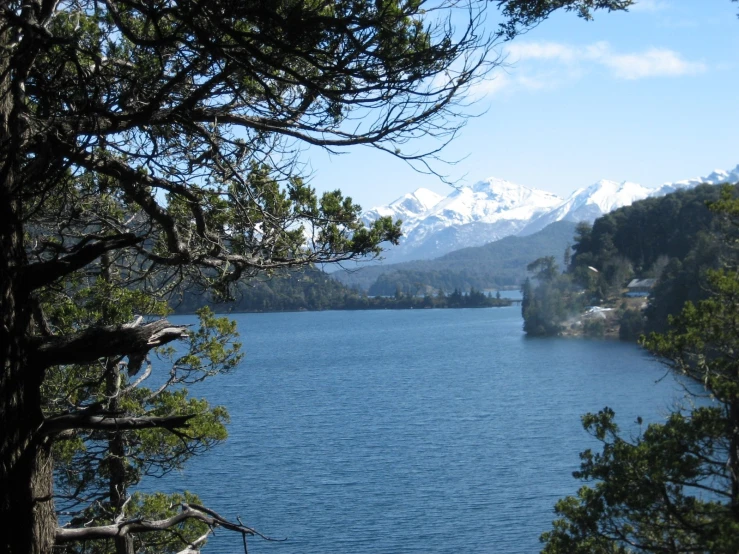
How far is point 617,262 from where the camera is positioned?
64.5 meters

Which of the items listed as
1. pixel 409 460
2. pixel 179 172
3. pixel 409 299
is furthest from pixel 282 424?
pixel 409 299

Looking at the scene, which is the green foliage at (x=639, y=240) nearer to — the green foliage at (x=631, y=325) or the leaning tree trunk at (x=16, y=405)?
the green foliage at (x=631, y=325)

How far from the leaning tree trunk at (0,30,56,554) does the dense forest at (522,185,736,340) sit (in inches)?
2042

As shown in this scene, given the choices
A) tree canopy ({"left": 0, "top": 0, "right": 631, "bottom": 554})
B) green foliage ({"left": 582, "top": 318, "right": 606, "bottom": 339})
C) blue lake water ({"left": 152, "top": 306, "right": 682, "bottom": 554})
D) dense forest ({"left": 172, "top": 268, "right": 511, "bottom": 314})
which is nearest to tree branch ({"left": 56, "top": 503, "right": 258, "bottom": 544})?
tree canopy ({"left": 0, "top": 0, "right": 631, "bottom": 554})

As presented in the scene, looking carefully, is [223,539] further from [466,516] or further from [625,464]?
[625,464]

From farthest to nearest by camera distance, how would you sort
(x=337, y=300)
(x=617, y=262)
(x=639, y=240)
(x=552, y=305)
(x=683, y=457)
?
(x=337, y=300), (x=617, y=262), (x=639, y=240), (x=552, y=305), (x=683, y=457)

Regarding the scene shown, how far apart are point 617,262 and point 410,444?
4388cm

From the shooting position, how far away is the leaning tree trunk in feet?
8.32

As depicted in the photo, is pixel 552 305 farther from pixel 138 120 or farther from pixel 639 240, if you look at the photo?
pixel 138 120

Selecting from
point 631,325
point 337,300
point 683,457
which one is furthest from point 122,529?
point 337,300

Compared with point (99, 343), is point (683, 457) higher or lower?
lower

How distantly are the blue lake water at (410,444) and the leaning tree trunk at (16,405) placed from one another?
253 inches

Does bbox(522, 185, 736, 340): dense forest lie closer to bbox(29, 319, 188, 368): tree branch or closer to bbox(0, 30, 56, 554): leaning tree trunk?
bbox(29, 319, 188, 368): tree branch

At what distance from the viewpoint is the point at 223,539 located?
17.3m
